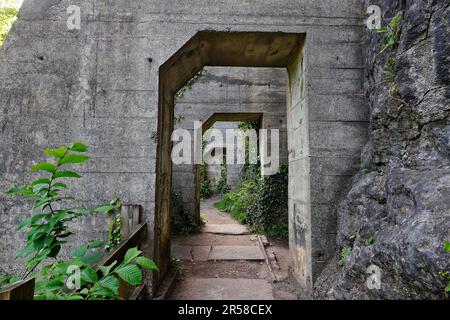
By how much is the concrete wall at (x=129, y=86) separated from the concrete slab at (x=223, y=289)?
0.93 meters

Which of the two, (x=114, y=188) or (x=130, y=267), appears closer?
(x=130, y=267)

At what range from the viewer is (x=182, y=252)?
6191mm

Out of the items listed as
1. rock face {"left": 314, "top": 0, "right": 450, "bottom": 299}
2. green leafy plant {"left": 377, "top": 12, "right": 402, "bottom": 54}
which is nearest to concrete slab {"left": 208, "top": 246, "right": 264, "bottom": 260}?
rock face {"left": 314, "top": 0, "right": 450, "bottom": 299}

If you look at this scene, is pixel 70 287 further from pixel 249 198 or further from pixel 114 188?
pixel 249 198

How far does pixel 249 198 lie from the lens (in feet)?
30.6

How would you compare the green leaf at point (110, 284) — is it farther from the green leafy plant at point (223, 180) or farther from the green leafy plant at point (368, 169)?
the green leafy plant at point (223, 180)

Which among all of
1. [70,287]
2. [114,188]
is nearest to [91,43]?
[114,188]

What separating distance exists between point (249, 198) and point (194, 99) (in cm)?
371

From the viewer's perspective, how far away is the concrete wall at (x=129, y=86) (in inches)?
138

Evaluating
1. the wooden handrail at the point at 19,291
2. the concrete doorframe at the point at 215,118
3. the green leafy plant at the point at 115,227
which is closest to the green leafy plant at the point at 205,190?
the concrete doorframe at the point at 215,118

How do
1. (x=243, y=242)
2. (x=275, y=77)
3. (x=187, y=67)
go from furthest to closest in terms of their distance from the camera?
1. (x=275, y=77)
2. (x=243, y=242)
3. (x=187, y=67)

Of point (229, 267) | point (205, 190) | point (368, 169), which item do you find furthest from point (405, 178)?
point (205, 190)

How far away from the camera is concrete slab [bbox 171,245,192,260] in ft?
19.3

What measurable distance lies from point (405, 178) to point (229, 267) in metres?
→ 3.72
